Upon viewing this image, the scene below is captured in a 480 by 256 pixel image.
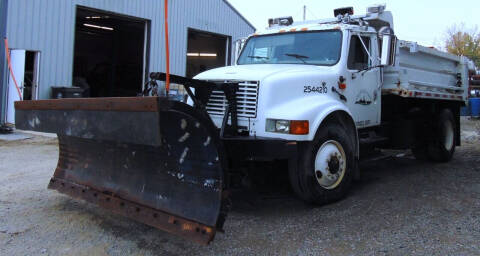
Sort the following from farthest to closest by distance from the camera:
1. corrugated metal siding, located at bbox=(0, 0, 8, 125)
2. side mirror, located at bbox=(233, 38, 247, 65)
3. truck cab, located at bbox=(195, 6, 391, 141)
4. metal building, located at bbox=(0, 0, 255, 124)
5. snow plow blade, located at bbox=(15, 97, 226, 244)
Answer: metal building, located at bbox=(0, 0, 255, 124)
corrugated metal siding, located at bbox=(0, 0, 8, 125)
side mirror, located at bbox=(233, 38, 247, 65)
truck cab, located at bbox=(195, 6, 391, 141)
snow plow blade, located at bbox=(15, 97, 226, 244)

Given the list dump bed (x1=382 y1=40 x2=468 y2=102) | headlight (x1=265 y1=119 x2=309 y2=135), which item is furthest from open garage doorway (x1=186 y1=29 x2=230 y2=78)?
headlight (x1=265 y1=119 x2=309 y2=135)

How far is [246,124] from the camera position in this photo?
16.1ft

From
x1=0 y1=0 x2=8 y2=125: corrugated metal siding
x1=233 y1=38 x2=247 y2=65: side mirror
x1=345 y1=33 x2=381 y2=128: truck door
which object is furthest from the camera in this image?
x1=0 y1=0 x2=8 y2=125: corrugated metal siding

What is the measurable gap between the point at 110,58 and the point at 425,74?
2033 centimetres

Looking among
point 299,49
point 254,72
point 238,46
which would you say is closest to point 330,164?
point 254,72

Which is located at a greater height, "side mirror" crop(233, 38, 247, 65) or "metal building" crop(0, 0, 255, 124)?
"metal building" crop(0, 0, 255, 124)

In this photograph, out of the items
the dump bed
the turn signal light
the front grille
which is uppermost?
the dump bed

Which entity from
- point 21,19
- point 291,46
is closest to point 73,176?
point 291,46

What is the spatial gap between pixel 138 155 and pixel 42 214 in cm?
137

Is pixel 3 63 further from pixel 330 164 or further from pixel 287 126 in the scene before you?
pixel 330 164

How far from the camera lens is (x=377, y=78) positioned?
660 cm

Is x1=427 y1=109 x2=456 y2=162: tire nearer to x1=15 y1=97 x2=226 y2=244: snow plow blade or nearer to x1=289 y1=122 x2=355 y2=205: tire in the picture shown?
x1=289 y1=122 x2=355 y2=205: tire

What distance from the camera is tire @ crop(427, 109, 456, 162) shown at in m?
8.39

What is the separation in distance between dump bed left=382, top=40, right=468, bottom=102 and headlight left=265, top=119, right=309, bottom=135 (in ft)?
8.73
